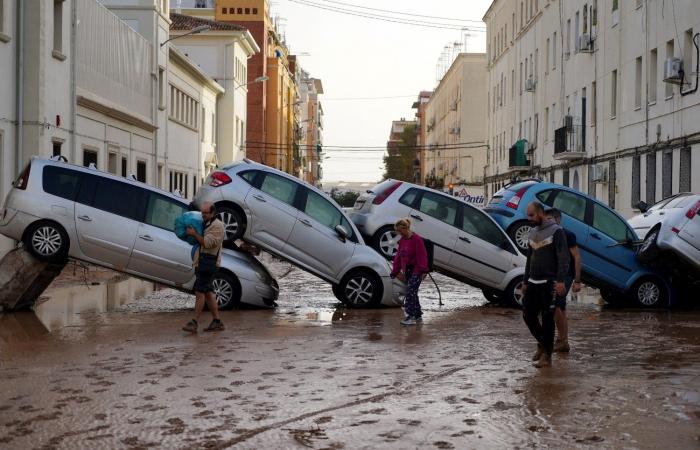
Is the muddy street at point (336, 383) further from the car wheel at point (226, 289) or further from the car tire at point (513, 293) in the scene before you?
the car tire at point (513, 293)

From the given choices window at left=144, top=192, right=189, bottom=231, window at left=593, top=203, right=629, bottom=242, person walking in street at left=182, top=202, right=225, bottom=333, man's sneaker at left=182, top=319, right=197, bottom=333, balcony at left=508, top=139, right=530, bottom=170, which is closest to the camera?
man's sneaker at left=182, top=319, right=197, bottom=333

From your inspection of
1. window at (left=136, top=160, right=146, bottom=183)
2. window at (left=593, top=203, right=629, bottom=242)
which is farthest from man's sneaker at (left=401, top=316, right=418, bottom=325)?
window at (left=136, top=160, right=146, bottom=183)

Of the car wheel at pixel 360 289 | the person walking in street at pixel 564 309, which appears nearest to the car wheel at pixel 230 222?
the car wheel at pixel 360 289

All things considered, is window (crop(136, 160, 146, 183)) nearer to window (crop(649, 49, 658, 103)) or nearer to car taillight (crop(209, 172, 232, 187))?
window (crop(649, 49, 658, 103))

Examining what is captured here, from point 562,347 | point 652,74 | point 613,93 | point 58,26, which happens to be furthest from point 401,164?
point 562,347

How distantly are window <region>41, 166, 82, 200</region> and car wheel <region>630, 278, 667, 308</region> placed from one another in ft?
31.3

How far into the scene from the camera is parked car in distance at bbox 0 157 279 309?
619 inches

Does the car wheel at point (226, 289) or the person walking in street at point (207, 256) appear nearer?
the person walking in street at point (207, 256)

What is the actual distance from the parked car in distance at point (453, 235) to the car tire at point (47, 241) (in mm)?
5170

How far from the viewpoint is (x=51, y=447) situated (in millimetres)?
7113

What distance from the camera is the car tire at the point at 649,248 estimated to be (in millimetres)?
19078

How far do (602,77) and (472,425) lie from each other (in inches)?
1264

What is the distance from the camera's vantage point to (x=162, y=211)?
16500mm

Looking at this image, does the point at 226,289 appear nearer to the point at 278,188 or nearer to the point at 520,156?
the point at 278,188
